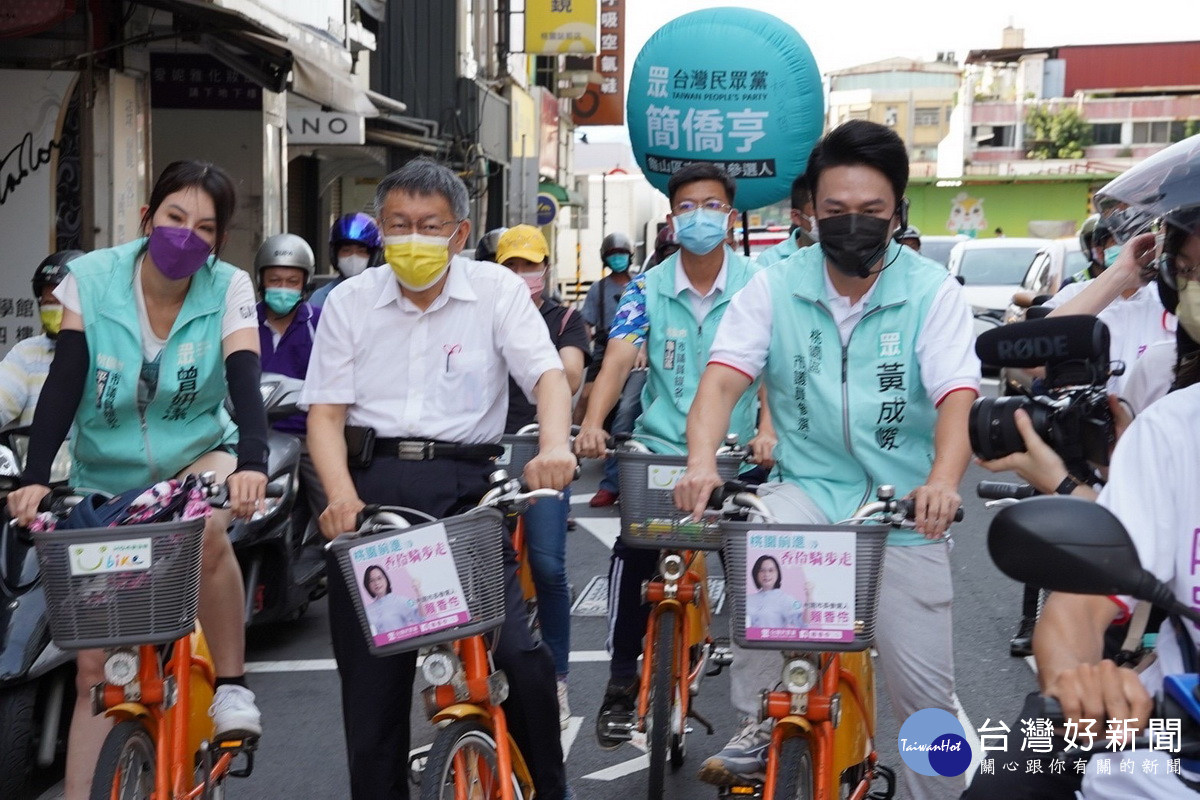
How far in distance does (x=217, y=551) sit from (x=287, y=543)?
2529mm

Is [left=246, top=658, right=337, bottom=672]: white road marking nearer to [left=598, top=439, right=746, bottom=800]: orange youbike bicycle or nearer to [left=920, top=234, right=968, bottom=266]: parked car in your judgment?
[left=598, top=439, right=746, bottom=800]: orange youbike bicycle

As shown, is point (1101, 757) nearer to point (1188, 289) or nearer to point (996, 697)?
point (1188, 289)

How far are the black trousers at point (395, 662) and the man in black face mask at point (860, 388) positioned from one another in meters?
0.55

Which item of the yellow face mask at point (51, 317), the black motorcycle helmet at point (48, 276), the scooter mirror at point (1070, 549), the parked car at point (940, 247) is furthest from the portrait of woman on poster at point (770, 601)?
the parked car at point (940, 247)

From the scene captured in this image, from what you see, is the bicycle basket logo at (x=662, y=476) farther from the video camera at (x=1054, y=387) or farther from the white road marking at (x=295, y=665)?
the white road marking at (x=295, y=665)

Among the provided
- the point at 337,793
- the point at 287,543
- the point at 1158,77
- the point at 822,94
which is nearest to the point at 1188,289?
the point at 337,793

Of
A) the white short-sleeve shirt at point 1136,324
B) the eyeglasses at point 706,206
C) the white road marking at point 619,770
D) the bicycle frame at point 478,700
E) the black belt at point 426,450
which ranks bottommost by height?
the white road marking at point 619,770

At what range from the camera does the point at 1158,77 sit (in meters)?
67.7

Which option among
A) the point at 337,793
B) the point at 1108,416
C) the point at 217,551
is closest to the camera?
the point at 1108,416

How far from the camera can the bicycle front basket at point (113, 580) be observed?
364cm

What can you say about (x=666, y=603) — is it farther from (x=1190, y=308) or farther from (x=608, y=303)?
(x=608, y=303)

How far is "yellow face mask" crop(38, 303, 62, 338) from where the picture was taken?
20.9 feet

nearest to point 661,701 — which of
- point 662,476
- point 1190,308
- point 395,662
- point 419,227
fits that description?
point 662,476

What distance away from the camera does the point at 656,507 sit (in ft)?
16.1
